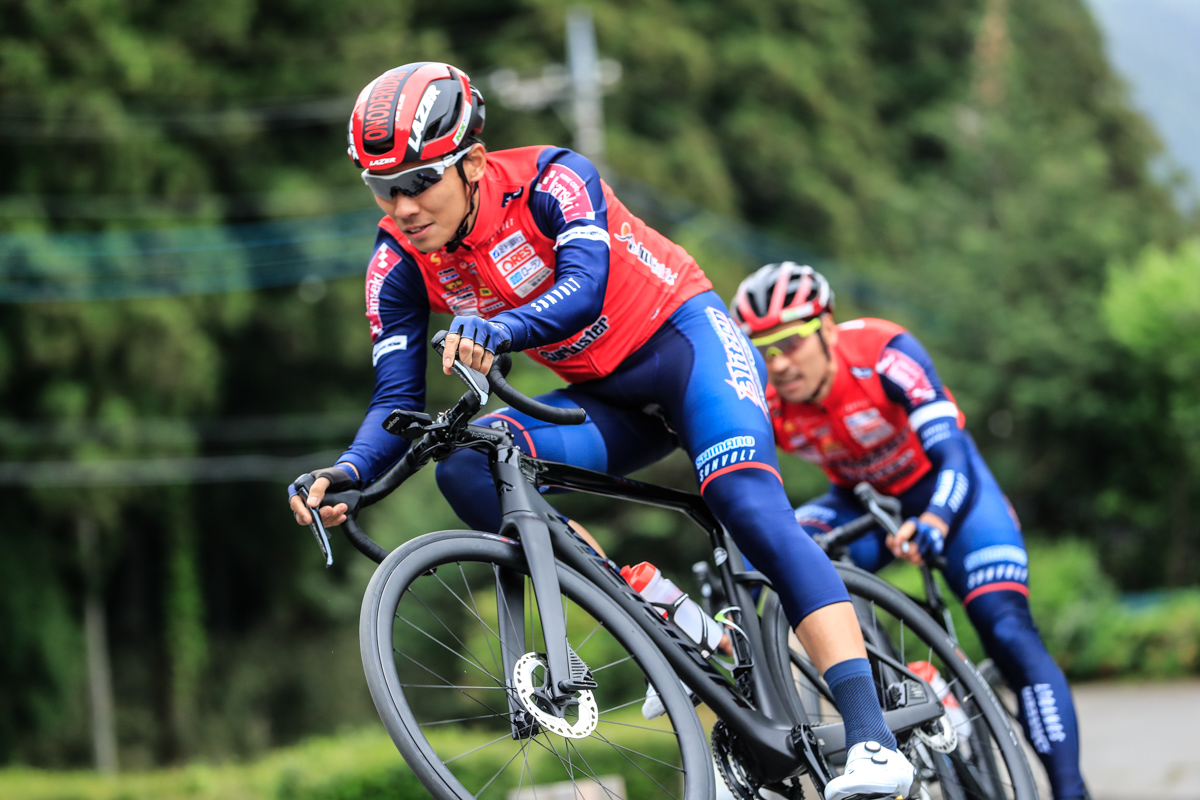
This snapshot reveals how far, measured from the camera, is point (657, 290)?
4.04 m

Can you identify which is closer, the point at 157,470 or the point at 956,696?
the point at 956,696

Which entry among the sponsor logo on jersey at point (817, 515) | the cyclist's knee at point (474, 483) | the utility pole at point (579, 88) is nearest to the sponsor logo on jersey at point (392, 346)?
Answer: the cyclist's knee at point (474, 483)

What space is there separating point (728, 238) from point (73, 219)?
13.4m

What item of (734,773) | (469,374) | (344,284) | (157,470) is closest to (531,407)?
(469,374)

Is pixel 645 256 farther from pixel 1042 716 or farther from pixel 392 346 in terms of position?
pixel 1042 716

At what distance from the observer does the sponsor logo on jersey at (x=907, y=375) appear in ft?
17.6

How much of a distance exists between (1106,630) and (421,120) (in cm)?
1260

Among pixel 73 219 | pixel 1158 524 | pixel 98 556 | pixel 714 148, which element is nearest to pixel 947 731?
pixel 1158 524

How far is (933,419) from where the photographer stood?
5.29 meters

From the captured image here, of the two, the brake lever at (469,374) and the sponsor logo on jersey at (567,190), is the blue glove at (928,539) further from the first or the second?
the brake lever at (469,374)

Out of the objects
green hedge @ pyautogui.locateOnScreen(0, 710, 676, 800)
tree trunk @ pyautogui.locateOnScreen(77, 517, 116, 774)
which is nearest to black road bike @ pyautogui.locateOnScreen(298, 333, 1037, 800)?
green hedge @ pyautogui.locateOnScreen(0, 710, 676, 800)

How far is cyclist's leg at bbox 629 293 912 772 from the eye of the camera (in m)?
3.72

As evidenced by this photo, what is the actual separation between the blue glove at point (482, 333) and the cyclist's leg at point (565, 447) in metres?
0.43

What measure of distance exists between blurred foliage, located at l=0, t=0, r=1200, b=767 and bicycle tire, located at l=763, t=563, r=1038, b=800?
1034 centimetres
